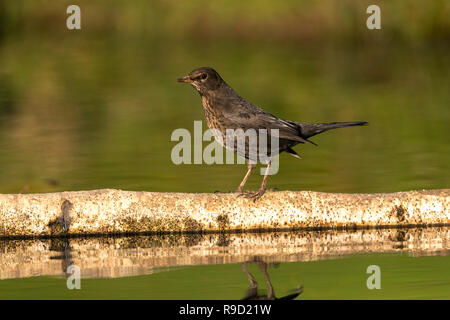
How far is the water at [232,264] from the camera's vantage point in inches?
292

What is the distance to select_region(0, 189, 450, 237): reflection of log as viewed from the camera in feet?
29.5

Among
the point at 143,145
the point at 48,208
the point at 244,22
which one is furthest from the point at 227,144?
the point at 244,22

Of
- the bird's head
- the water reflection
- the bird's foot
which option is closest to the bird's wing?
the bird's head

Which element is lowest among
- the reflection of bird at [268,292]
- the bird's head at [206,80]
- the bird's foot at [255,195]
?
the reflection of bird at [268,292]

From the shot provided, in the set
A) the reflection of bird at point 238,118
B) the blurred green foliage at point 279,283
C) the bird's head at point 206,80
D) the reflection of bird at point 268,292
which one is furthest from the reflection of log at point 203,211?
the reflection of bird at point 268,292

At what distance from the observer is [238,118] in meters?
9.66

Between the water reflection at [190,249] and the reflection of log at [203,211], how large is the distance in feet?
→ 0.31

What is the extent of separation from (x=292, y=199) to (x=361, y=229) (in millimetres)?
611

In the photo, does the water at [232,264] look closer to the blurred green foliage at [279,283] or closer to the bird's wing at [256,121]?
the blurred green foliage at [279,283]

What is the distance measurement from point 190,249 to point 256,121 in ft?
4.91

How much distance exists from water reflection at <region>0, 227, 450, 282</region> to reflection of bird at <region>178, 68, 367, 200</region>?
0.78 m

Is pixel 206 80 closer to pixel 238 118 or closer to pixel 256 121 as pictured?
pixel 238 118

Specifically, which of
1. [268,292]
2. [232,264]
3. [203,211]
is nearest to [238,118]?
[203,211]

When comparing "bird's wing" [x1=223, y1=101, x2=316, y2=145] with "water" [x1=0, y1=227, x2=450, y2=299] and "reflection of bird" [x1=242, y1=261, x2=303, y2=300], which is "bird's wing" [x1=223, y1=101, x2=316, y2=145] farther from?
"reflection of bird" [x1=242, y1=261, x2=303, y2=300]
